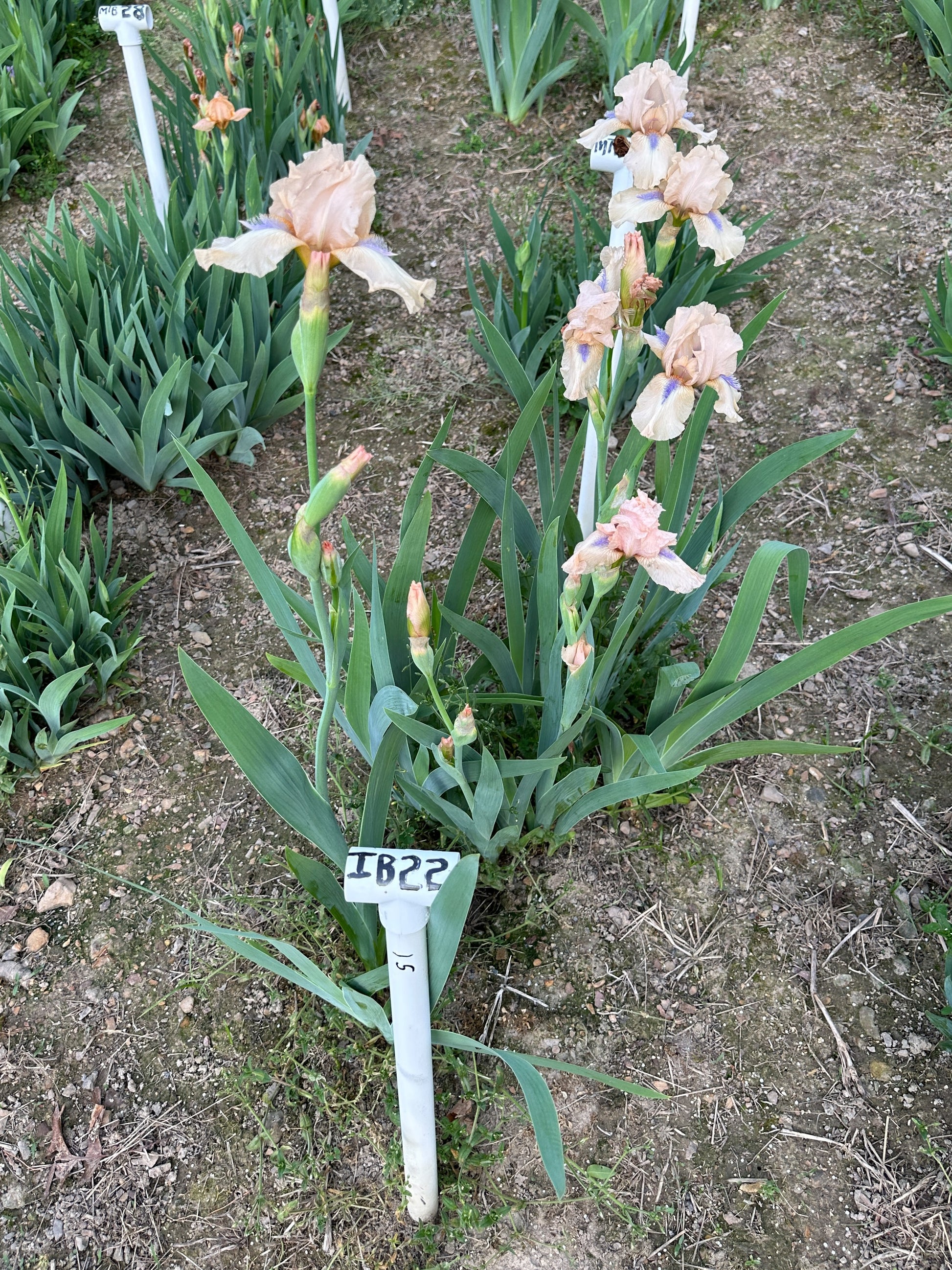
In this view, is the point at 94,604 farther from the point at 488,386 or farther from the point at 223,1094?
the point at 488,386

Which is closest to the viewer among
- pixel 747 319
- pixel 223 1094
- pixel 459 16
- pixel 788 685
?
pixel 788 685

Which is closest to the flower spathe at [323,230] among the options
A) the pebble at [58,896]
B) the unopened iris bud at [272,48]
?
the pebble at [58,896]

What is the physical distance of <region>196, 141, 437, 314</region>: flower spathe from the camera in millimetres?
848

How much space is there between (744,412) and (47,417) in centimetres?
175

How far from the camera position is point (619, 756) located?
150 cm

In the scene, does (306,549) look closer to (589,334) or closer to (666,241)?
(589,334)

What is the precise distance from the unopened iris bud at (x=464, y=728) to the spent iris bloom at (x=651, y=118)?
873mm

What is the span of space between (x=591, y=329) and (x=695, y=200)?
0.30 m

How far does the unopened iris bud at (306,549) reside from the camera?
0.92 meters

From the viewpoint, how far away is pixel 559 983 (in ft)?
4.98

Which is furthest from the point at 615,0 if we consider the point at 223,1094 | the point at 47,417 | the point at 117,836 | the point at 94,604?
the point at 223,1094

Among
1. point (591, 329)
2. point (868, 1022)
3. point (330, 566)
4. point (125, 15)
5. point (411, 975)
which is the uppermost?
point (125, 15)

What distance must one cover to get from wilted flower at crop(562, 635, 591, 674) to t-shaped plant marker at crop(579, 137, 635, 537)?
0.43 m

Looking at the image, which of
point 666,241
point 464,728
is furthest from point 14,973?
point 666,241
